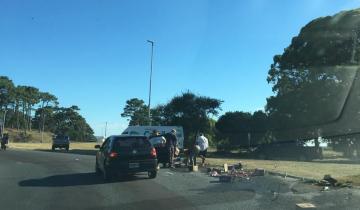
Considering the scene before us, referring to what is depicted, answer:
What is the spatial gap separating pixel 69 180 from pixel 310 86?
101 ft

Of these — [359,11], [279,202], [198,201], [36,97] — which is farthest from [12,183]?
[36,97]

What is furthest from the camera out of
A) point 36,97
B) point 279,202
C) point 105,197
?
point 36,97

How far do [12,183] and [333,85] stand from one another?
31.8m

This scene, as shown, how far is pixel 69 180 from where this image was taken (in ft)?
61.4

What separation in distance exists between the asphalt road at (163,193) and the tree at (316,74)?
2683 centimetres

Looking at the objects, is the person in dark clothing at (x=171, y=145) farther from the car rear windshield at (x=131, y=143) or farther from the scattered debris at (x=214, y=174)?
the car rear windshield at (x=131, y=143)

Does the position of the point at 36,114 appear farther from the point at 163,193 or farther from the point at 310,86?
the point at 163,193

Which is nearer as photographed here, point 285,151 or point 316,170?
point 316,170

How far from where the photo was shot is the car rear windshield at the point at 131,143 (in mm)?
18750

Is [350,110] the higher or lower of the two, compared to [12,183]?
higher

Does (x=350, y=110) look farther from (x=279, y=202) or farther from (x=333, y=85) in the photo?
(x=279, y=202)

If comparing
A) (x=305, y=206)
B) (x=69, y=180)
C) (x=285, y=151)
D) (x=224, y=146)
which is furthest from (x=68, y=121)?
(x=305, y=206)

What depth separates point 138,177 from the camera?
19.7 m

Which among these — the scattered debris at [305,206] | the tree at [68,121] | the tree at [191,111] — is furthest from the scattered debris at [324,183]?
the tree at [68,121]
